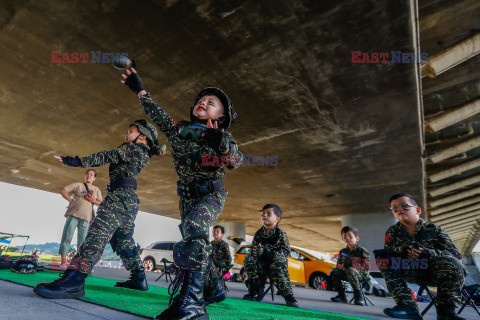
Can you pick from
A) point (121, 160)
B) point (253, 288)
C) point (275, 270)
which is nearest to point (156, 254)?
point (253, 288)

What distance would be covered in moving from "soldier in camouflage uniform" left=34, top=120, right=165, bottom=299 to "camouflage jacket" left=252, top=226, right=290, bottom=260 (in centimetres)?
181

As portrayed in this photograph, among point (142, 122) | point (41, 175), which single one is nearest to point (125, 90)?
point (142, 122)

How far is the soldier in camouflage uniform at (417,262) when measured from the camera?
2590 millimetres

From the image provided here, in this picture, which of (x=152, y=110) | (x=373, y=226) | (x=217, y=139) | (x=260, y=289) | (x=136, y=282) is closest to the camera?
(x=217, y=139)

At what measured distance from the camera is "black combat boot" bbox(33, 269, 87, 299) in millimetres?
2199

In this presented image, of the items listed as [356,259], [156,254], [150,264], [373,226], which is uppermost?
[373,226]

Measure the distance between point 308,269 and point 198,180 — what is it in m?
10.3

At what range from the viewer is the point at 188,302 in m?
1.66

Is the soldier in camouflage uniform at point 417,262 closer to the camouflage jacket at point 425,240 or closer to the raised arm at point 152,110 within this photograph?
the camouflage jacket at point 425,240

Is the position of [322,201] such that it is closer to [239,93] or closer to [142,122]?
[239,93]

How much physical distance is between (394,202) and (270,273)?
1.99 m

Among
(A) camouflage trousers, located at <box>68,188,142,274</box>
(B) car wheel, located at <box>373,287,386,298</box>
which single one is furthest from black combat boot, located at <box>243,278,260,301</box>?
(B) car wheel, located at <box>373,287,386,298</box>

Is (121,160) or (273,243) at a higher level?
(121,160)

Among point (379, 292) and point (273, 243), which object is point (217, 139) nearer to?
point (273, 243)
